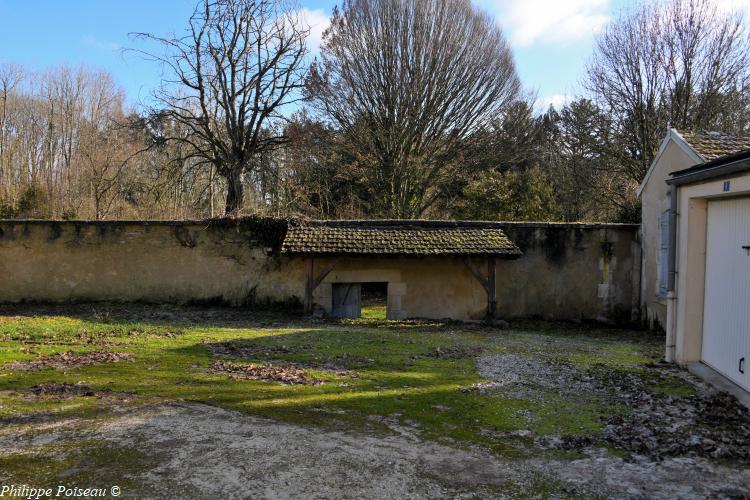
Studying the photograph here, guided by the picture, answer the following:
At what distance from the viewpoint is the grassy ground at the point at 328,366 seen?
535cm

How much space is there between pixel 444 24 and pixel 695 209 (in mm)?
17390

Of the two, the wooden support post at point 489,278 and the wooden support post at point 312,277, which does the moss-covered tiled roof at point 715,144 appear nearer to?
the wooden support post at point 489,278

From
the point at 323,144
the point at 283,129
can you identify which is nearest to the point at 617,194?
the point at 323,144

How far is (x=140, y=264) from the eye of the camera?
15047mm

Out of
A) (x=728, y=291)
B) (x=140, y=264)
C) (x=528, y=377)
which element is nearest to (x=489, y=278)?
(x=528, y=377)

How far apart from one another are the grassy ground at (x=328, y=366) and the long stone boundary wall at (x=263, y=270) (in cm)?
129

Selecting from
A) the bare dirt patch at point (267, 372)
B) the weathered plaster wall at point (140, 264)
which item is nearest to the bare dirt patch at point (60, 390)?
the bare dirt patch at point (267, 372)

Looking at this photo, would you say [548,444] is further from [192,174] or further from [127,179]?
[127,179]

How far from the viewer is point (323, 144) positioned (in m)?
21.5

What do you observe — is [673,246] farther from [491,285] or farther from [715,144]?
[491,285]

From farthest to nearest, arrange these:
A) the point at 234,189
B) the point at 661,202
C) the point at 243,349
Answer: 1. the point at 234,189
2. the point at 661,202
3. the point at 243,349

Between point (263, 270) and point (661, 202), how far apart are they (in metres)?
10.8

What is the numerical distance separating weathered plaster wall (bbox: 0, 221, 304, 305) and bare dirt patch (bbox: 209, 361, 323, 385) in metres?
7.34

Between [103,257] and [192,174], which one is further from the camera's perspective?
[192,174]
